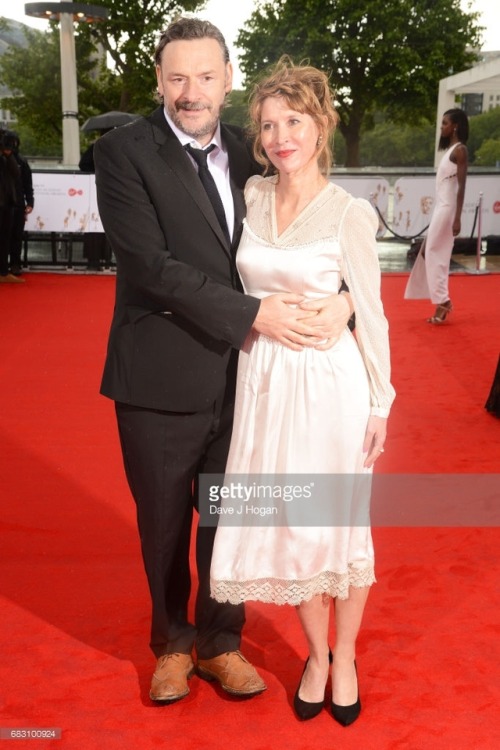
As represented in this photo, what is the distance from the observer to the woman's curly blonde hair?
2443mm

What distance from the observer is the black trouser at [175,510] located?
8.73 feet

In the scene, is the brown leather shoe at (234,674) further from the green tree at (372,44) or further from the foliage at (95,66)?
the green tree at (372,44)

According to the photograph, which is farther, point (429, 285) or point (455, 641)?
point (429, 285)

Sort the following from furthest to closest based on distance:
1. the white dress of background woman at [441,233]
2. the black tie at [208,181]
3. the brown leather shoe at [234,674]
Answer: the white dress of background woman at [441,233], the brown leather shoe at [234,674], the black tie at [208,181]

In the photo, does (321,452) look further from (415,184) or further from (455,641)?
(415,184)

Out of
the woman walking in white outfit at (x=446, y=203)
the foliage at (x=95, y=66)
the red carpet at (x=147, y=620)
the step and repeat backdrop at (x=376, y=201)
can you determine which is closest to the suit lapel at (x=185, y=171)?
the red carpet at (x=147, y=620)

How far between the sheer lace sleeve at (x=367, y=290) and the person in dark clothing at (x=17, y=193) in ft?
31.4

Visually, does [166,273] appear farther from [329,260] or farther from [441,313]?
[441,313]

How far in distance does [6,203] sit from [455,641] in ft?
30.9

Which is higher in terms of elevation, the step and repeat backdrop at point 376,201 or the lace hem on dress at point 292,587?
the step and repeat backdrop at point 376,201

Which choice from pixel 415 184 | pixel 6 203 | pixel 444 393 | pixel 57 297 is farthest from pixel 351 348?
pixel 415 184

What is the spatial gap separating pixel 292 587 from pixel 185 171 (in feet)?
3.97

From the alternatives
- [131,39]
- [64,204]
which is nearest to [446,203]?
[64,204]

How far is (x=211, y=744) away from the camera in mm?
2557
